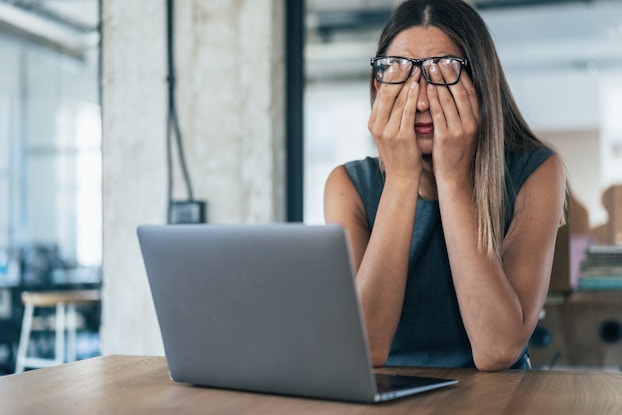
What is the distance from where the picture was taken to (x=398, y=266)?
4.09 feet

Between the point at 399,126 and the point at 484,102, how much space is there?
0.15 meters

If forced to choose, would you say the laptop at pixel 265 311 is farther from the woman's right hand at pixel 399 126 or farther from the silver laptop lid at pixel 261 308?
the woman's right hand at pixel 399 126

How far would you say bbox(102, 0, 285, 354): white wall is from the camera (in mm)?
2277

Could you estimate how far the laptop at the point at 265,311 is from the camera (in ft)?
2.59

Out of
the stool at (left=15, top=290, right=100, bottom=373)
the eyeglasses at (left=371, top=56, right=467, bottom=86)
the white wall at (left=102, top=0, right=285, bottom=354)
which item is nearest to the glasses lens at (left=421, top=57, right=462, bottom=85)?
the eyeglasses at (left=371, top=56, right=467, bottom=86)

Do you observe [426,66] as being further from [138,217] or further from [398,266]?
[138,217]

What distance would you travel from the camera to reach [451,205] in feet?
4.09

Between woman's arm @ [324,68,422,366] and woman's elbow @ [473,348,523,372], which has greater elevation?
woman's arm @ [324,68,422,366]

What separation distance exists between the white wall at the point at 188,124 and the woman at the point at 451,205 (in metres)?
0.82

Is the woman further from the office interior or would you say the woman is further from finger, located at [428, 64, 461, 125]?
the office interior

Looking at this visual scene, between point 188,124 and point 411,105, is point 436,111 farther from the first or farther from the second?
point 188,124

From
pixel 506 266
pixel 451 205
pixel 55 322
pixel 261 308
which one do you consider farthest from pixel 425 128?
pixel 55 322

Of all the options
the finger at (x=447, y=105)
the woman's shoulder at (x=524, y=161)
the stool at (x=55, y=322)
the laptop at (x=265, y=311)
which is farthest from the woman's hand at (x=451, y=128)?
the stool at (x=55, y=322)

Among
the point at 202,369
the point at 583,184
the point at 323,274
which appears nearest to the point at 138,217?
the point at 202,369
